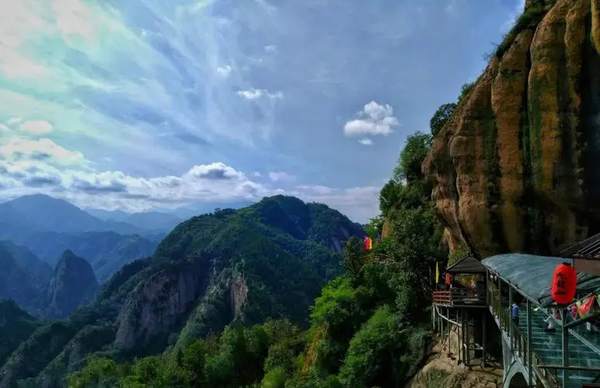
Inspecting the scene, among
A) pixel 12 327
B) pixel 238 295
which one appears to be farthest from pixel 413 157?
pixel 12 327

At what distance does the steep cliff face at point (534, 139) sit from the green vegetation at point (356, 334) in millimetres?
4499

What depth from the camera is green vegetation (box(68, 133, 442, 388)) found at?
75.2 feet

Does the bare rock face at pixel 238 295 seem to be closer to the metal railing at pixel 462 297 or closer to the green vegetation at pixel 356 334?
the green vegetation at pixel 356 334

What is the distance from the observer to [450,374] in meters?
18.6

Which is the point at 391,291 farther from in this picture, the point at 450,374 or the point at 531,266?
the point at 531,266

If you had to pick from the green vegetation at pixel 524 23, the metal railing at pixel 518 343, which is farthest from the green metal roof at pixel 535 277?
the green vegetation at pixel 524 23

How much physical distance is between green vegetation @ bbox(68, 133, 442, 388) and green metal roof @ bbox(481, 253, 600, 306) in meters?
10.1

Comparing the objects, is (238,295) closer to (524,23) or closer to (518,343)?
(524,23)

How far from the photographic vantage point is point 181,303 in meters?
118

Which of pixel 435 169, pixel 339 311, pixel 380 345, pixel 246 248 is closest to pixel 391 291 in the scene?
pixel 339 311

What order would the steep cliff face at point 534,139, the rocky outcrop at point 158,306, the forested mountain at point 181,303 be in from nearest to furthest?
1. the steep cliff face at point 534,139
2. the forested mountain at point 181,303
3. the rocky outcrop at point 158,306

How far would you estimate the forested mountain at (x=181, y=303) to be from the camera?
322 feet

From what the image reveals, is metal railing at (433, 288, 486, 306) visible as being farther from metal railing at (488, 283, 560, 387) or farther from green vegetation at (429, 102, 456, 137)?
green vegetation at (429, 102, 456, 137)

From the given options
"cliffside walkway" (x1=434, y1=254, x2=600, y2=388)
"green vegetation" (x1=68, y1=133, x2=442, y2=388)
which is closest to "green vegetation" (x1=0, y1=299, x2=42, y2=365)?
"green vegetation" (x1=68, y1=133, x2=442, y2=388)
